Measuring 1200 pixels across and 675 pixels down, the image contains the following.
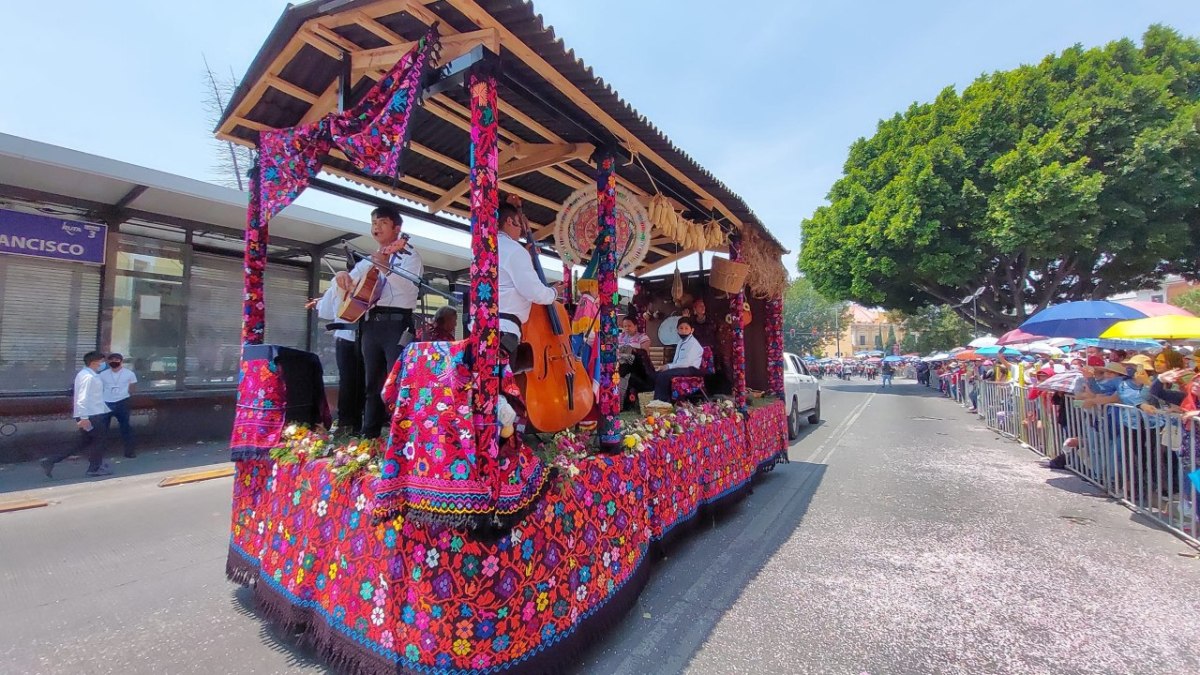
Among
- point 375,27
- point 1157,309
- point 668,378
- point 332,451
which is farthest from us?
point 1157,309

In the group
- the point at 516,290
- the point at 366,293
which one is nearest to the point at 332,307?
the point at 366,293

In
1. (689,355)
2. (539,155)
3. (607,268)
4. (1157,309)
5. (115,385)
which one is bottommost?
(115,385)

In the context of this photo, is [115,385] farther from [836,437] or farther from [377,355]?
[836,437]

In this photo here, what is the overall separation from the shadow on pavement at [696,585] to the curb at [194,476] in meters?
6.73

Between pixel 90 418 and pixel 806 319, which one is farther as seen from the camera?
pixel 806 319

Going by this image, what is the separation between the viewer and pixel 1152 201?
52.4ft

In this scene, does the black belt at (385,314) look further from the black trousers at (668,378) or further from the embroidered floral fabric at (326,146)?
the black trousers at (668,378)

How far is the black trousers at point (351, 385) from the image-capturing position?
347 centimetres

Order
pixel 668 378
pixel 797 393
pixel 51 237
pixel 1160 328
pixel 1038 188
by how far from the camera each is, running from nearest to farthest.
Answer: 1. pixel 668 378
2. pixel 1160 328
3. pixel 51 237
4. pixel 797 393
5. pixel 1038 188

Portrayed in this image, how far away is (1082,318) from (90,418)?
46.9 ft

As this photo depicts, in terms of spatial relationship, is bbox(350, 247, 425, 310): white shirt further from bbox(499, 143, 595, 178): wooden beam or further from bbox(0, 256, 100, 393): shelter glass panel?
bbox(0, 256, 100, 393): shelter glass panel

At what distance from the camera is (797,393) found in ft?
35.0

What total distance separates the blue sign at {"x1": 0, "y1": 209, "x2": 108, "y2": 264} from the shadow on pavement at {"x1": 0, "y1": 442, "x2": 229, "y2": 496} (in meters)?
3.25

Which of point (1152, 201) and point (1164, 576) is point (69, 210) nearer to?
point (1164, 576)
